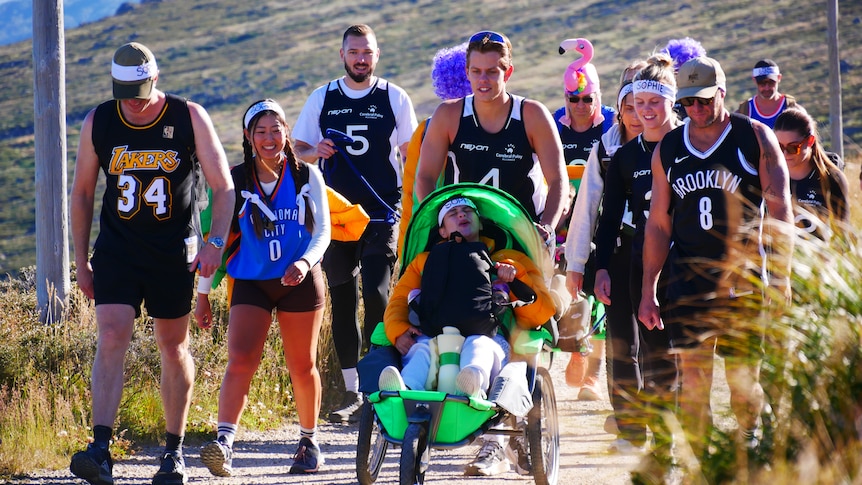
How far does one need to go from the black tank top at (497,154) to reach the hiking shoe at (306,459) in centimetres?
176

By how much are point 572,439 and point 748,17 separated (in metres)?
68.0

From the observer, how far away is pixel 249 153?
21.1ft

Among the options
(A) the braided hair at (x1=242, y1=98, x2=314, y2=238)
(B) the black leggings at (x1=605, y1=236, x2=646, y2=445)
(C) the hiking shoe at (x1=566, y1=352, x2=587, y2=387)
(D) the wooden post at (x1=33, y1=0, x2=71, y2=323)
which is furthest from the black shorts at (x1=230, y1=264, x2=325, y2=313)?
(C) the hiking shoe at (x1=566, y1=352, x2=587, y2=387)

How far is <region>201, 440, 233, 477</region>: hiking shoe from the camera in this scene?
5.87 metres

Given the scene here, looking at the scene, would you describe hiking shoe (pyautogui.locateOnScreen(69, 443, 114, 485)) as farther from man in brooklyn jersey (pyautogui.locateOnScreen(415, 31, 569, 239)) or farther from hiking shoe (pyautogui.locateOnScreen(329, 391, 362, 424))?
hiking shoe (pyautogui.locateOnScreen(329, 391, 362, 424))

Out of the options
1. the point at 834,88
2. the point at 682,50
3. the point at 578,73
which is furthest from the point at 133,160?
the point at 834,88

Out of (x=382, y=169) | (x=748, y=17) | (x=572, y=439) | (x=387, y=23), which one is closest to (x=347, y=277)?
(x=382, y=169)

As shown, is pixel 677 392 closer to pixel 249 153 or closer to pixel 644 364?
pixel 644 364

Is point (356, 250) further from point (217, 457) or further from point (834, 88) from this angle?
point (834, 88)

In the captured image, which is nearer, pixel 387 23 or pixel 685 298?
pixel 685 298

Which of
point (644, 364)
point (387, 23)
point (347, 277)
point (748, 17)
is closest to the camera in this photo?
point (644, 364)

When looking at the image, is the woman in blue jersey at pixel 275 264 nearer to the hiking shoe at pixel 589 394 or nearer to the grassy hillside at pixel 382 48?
the hiking shoe at pixel 589 394

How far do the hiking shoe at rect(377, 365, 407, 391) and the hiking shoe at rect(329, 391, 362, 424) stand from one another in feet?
7.98

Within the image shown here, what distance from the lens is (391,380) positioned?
551cm
